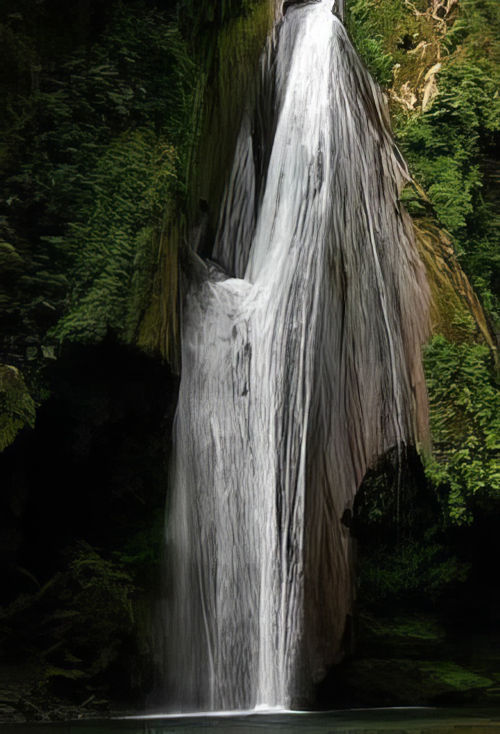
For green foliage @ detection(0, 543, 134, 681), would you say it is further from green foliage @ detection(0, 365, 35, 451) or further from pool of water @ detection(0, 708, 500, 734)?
green foliage @ detection(0, 365, 35, 451)

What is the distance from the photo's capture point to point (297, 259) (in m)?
8.50

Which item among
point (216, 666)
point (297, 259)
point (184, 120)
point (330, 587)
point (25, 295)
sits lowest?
point (216, 666)

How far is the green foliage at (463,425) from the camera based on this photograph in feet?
27.7

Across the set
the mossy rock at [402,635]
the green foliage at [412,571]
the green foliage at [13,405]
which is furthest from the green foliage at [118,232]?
the mossy rock at [402,635]

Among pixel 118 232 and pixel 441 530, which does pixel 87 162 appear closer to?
pixel 118 232

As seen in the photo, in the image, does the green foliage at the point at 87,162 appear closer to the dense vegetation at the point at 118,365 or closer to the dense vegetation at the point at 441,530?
the dense vegetation at the point at 118,365

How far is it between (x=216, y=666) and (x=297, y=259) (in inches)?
135

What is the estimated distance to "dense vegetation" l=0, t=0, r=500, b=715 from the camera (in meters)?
7.61

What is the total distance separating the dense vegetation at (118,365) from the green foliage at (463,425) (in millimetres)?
13

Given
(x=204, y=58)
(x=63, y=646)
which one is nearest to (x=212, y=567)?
(x=63, y=646)

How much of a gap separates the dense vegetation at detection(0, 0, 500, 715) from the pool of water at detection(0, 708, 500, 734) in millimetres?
922

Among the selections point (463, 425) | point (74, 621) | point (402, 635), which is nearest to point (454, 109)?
point (463, 425)

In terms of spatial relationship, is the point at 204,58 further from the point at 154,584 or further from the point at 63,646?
the point at 63,646

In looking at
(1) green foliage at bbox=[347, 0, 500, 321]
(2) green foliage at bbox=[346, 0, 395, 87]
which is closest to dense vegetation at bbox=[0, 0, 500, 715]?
(1) green foliage at bbox=[347, 0, 500, 321]
